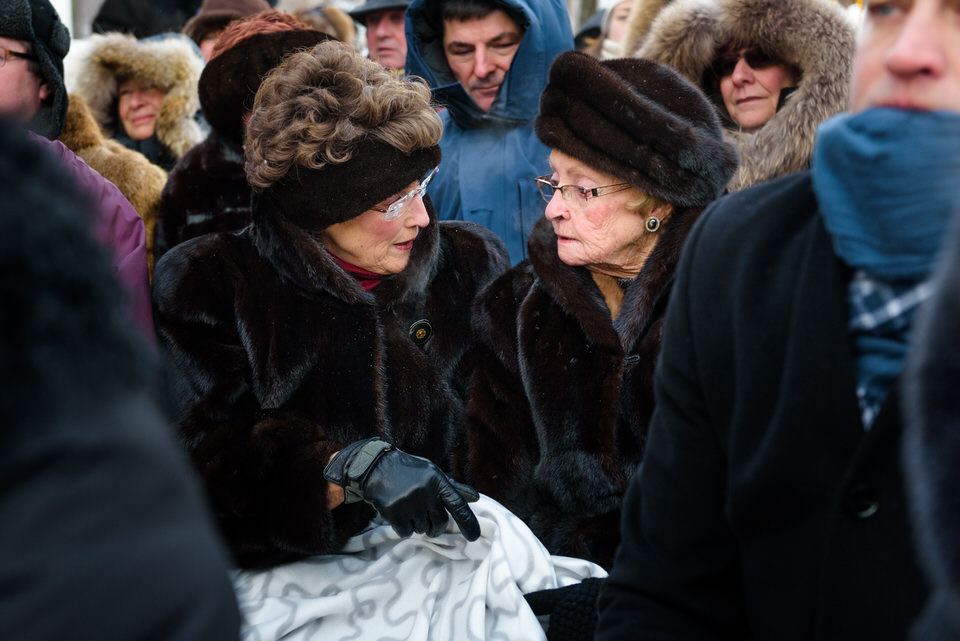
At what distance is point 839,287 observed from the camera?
41.4 inches

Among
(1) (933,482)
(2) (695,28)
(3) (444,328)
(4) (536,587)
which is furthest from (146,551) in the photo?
(2) (695,28)

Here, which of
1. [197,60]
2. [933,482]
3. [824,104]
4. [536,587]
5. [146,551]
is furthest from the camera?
[197,60]

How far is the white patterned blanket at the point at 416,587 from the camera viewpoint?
1956mm

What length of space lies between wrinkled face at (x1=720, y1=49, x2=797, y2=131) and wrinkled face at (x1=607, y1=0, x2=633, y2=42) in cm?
195

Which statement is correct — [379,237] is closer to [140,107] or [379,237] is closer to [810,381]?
[810,381]

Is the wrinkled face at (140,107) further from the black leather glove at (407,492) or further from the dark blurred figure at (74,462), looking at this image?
the dark blurred figure at (74,462)

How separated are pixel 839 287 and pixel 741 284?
0.40ft

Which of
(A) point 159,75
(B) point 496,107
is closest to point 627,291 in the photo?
(B) point 496,107

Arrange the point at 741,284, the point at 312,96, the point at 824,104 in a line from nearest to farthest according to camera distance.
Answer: the point at 741,284 < the point at 312,96 < the point at 824,104

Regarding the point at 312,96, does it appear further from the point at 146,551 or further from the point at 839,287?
the point at 146,551

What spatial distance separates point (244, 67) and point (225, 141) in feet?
1.10

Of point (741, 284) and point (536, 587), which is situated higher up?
point (741, 284)

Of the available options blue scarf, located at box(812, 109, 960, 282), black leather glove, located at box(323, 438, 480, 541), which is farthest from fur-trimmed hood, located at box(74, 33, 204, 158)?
blue scarf, located at box(812, 109, 960, 282)

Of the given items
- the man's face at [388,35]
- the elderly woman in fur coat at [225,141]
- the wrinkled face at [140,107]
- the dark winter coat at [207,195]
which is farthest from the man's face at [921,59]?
the wrinkled face at [140,107]
